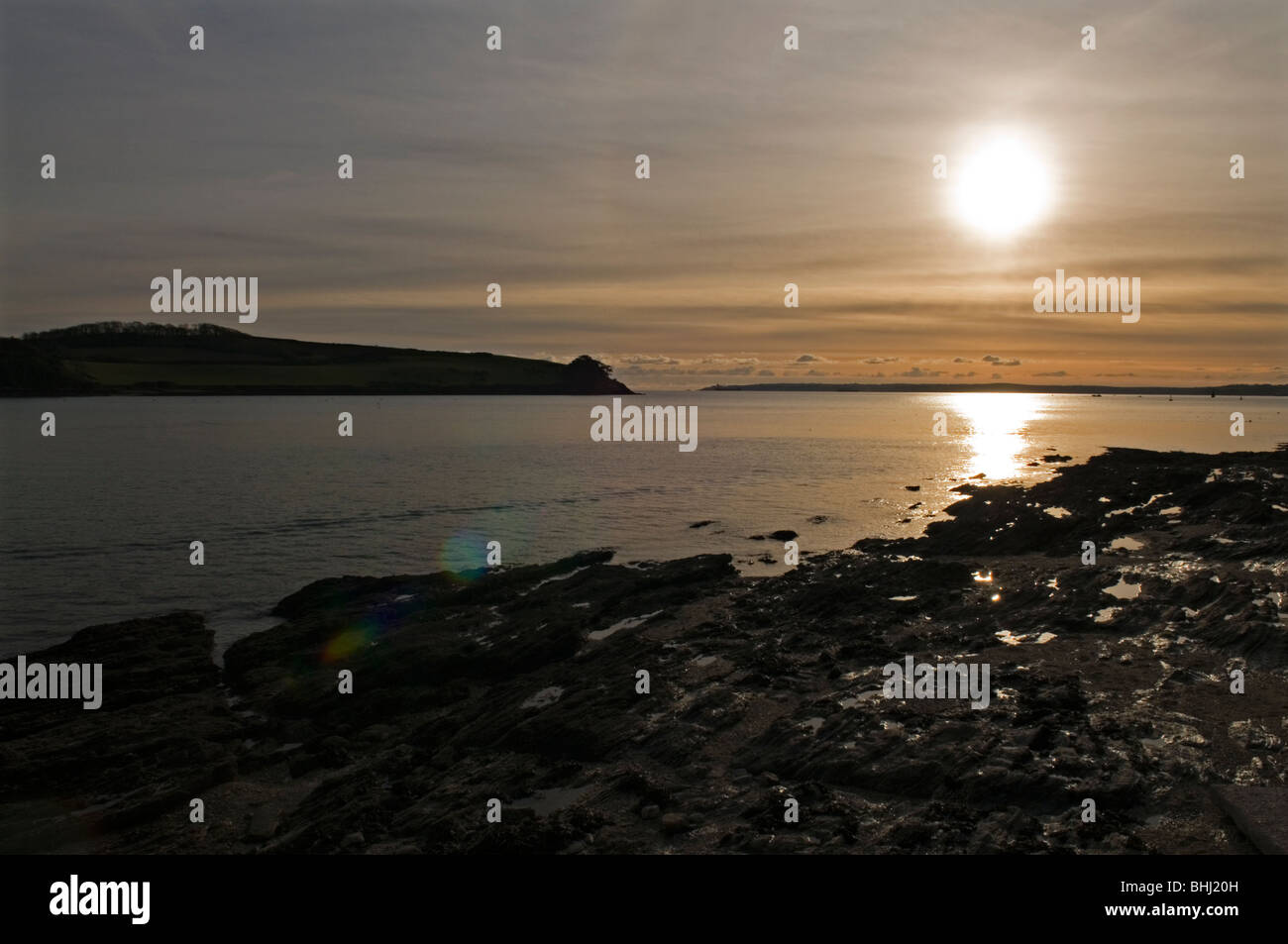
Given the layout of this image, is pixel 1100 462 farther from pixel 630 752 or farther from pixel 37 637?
pixel 37 637

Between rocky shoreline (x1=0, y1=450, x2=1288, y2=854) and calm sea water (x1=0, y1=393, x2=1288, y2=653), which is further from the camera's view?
calm sea water (x1=0, y1=393, x2=1288, y2=653)

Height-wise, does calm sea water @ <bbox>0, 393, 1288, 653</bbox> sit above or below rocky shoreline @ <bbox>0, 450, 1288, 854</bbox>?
above

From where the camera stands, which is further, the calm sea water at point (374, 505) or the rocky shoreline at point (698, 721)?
the calm sea water at point (374, 505)

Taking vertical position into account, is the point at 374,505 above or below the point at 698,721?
above

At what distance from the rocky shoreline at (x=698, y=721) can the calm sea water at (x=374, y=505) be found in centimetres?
658

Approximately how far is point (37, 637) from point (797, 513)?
33568 mm

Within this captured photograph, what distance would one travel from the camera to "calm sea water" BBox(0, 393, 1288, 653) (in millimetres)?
30406

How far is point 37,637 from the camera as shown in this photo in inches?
915

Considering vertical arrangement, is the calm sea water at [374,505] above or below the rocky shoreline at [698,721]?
above

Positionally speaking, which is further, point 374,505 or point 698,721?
point 374,505

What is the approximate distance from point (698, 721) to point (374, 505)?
38941mm

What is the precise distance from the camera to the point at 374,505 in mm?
49781

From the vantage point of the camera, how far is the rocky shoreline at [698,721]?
10.9 metres

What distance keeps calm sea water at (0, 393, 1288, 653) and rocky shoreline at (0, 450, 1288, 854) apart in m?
6.58
